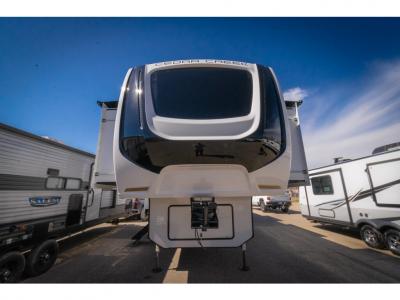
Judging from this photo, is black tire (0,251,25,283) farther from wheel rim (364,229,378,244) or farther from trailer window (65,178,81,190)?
wheel rim (364,229,378,244)

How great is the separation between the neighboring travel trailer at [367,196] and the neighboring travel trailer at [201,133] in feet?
15.1

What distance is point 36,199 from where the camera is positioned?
12.6 feet

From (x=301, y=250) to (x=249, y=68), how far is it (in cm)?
472

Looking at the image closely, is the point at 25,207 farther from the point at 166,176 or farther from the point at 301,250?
the point at 301,250

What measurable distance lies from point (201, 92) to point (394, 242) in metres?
5.95

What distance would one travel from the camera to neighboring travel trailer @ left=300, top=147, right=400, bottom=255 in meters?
4.46

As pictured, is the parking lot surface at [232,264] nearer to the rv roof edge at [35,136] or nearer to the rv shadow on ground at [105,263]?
the rv shadow on ground at [105,263]

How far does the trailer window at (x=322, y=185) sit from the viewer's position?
6391mm

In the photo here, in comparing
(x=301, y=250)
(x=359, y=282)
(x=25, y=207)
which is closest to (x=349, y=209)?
(x=301, y=250)

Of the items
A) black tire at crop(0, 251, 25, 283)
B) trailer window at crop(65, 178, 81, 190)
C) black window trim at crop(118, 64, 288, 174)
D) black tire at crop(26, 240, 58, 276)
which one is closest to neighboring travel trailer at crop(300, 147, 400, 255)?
black window trim at crop(118, 64, 288, 174)

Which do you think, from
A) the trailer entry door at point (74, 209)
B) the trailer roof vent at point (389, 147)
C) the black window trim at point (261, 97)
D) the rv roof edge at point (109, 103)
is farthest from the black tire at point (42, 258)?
the trailer roof vent at point (389, 147)

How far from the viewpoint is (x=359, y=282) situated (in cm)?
300

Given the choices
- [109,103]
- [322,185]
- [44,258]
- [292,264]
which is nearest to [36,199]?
[44,258]

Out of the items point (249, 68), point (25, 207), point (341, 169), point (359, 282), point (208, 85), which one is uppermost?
point (249, 68)
